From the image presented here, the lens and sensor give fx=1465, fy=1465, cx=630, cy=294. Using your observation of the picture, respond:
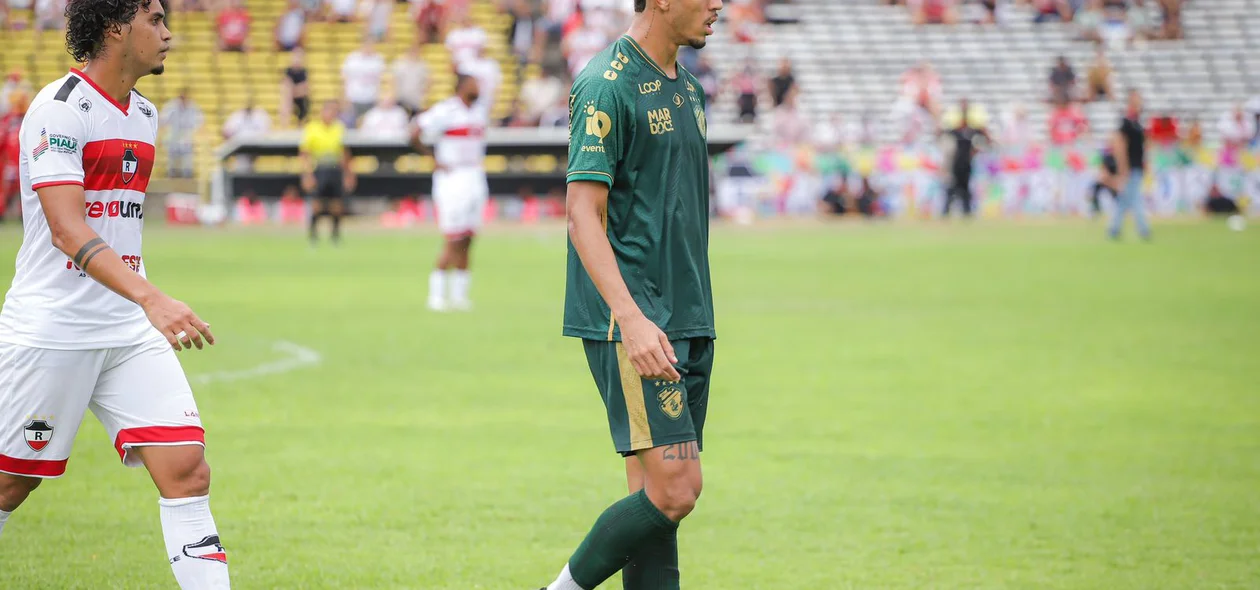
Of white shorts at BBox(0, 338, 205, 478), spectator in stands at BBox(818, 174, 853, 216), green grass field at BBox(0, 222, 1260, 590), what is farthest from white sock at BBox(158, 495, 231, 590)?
spectator in stands at BBox(818, 174, 853, 216)

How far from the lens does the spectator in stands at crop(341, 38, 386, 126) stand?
112ft

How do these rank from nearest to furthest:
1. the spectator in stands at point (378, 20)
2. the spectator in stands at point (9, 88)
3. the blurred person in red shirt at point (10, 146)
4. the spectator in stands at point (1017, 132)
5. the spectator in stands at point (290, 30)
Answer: the blurred person in red shirt at point (10, 146) < the spectator in stands at point (9, 88) < the spectator in stands at point (1017, 132) < the spectator in stands at point (290, 30) < the spectator in stands at point (378, 20)

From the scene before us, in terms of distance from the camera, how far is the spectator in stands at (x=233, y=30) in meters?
36.9

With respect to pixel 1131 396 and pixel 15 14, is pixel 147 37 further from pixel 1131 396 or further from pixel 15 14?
pixel 15 14

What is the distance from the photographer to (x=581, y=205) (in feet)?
14.7

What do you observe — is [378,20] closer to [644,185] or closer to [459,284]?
[459,284]

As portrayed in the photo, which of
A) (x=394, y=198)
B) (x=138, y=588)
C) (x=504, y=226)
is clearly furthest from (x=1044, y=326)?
(x=394, y=198)

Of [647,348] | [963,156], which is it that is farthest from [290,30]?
[647,348]

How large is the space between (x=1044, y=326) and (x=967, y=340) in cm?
152

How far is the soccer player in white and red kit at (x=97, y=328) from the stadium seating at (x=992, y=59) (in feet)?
118

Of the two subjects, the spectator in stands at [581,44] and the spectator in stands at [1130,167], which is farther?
the spectator in stands at [581,44]

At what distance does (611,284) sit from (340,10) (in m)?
35.9

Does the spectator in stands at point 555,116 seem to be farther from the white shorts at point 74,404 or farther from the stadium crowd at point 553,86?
the white shorts at point 74,404

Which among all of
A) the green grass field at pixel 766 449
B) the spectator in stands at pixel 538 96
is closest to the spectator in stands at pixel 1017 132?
the spectator in stands at pixel 538 96
